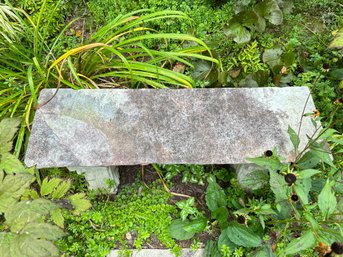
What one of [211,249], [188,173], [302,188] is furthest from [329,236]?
[188,173]

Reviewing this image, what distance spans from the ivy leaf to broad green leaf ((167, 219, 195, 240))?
25 cm

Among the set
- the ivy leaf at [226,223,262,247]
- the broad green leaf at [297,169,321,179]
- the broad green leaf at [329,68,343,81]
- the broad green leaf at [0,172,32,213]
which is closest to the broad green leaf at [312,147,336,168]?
the broad green leaf at [297,169,321,179]

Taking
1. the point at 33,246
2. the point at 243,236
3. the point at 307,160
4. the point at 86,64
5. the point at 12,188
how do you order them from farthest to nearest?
the point at 86,64
the point at 243,236
the point at 307,160
the point at 12,188
the point at 33,246

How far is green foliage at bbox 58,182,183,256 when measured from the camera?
6.97ft

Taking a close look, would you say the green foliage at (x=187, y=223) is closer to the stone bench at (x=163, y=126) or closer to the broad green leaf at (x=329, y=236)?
the stone bench at (x=163, y=126)

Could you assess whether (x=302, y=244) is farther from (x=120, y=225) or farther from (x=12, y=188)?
(x=12, y=188)

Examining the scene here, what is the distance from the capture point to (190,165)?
2.34 metres

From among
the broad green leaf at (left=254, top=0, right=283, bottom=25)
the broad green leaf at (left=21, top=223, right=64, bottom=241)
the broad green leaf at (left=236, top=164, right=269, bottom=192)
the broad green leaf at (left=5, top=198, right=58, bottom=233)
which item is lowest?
the broad green leaf at (left=236, top=164, right=269, bottom=192)

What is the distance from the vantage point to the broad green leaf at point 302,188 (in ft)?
5.21

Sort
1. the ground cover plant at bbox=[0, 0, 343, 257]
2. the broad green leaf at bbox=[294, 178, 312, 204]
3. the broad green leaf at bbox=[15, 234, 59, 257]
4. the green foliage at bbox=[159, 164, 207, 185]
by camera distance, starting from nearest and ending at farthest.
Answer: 1. the broad green leaf at bbox=[15, 234, 59, 257]
2. the broad green leaf at bbox=[294, 178, 312, 204]
3. the ground cover plant at bbox=[0, 0, 343, 257]
4. the green foliage at bbox=[159, 164, 207, 185]

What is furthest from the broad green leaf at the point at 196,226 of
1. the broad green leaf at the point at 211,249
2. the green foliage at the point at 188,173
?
the green foliage at the point at 188,173

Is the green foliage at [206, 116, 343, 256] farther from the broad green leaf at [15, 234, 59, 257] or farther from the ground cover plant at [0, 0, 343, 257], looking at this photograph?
the broad green leaf at [15, 234, 59, 257]

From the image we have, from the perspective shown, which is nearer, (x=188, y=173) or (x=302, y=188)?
(x=302, y=188)

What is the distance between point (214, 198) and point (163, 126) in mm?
582
